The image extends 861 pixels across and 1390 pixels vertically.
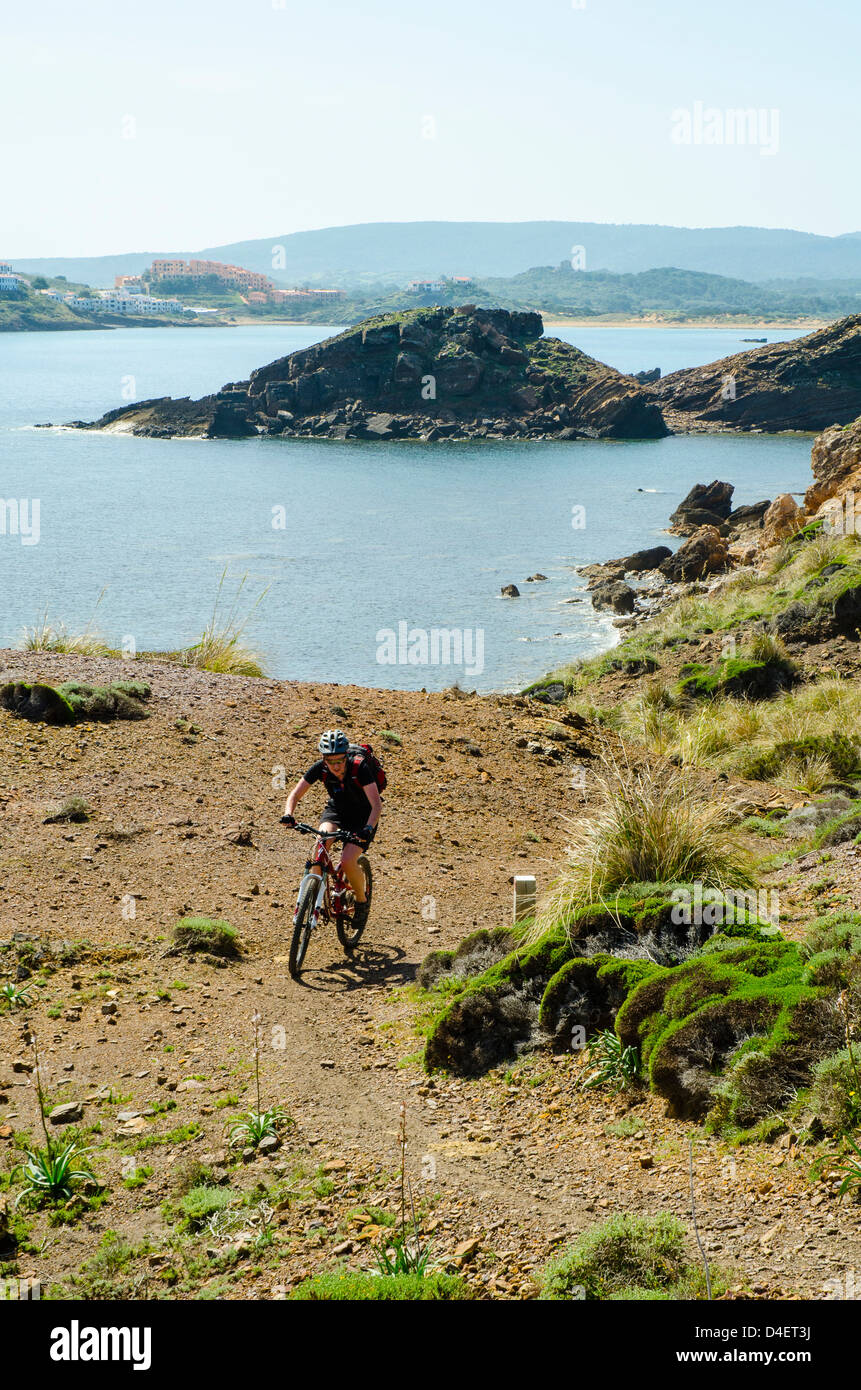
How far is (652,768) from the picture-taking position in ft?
46.1

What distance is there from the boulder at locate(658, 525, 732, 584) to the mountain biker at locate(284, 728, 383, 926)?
3150 cm

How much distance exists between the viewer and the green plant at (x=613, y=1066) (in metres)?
5.59

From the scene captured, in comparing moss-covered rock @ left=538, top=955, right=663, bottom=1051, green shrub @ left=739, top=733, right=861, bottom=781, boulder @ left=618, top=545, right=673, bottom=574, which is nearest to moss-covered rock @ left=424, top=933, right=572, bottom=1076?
moss-covered rock @ left=538, top=955, right=663, bottom=1051

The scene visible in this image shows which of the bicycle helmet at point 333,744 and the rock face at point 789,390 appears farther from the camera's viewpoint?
the rock face at point 789,390

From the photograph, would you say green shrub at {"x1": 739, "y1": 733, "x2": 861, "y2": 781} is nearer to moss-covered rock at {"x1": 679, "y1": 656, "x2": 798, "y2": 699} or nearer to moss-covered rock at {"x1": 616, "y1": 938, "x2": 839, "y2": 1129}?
moss-covered rock at {"x1": 679, "y1": 656, "x2": 798, "y2": 699}

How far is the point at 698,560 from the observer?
129 feet

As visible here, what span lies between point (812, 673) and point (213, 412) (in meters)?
91.6

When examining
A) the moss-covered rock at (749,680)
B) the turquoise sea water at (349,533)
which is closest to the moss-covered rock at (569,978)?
the moss-covered rock at (749,680)

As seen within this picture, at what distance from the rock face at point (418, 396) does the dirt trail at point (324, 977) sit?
89.2 metres

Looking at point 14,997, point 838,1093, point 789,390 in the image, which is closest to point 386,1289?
point 838,1093

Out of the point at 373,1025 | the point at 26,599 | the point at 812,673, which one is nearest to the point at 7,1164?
the point at 373,1025

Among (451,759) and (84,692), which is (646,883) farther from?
(84,692)

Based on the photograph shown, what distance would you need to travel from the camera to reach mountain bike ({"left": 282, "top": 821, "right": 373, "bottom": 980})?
26.6 feet

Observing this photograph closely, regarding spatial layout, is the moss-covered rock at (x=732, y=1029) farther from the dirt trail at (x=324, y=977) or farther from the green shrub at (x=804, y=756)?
the green shrub at (x=804, y=756)
